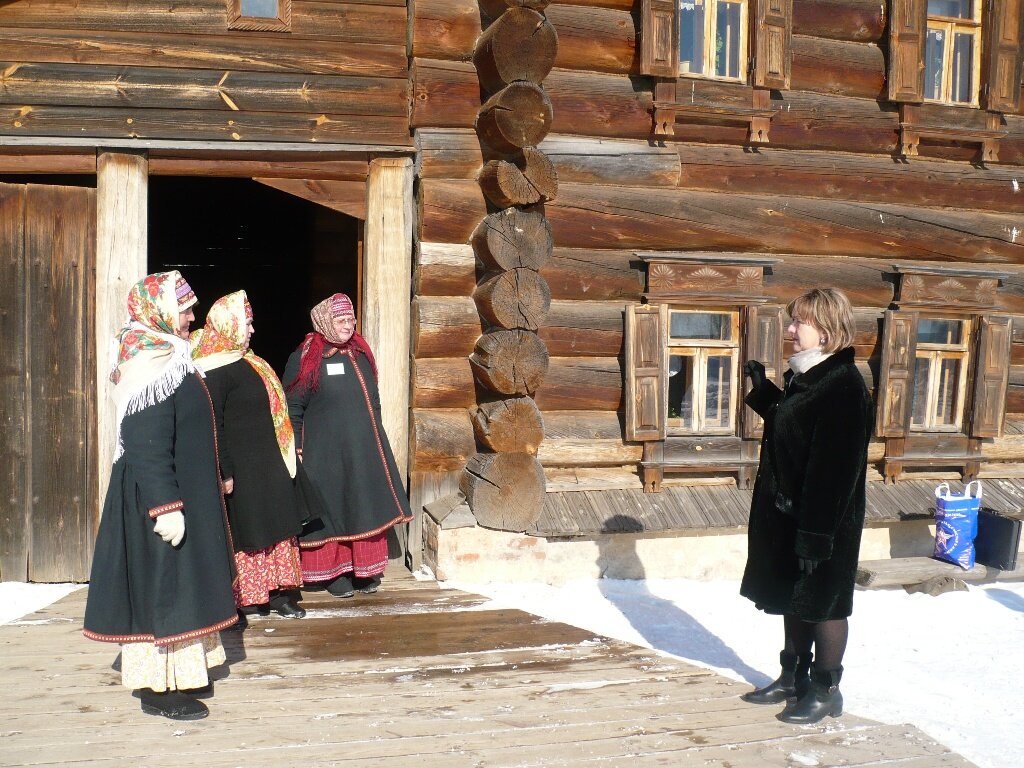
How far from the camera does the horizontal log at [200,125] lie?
6250 mm

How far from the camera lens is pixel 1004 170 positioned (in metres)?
8.01

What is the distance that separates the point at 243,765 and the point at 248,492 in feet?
5.83

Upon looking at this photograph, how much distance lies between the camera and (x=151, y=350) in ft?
13.7

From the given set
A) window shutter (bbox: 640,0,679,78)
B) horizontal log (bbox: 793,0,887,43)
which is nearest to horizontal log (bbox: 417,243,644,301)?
window shutter (bbox: 640,0,679,78)

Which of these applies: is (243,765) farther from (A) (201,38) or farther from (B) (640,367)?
(A) (201,38)

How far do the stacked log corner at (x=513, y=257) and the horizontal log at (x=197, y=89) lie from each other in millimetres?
784

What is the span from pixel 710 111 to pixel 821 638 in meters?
4.06

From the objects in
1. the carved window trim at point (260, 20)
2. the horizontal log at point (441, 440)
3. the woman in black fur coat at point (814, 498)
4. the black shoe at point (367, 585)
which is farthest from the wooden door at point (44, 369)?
the woman in black fur coat at point (814, 498)

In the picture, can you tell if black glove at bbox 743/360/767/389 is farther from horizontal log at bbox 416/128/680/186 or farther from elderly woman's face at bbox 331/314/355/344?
horizontal log at bbox 416/128/680/186

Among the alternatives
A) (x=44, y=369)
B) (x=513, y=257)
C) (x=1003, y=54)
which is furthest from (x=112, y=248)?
(x=1003, y=54)

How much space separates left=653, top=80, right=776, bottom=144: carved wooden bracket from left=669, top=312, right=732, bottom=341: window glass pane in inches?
48.3

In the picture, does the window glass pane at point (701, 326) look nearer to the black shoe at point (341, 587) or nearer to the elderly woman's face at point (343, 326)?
the elderly woman's face at point (343, 326)

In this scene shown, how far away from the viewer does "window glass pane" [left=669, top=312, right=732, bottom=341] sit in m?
7.30

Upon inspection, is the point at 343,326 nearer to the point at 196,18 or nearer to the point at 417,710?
the point at 196,18
